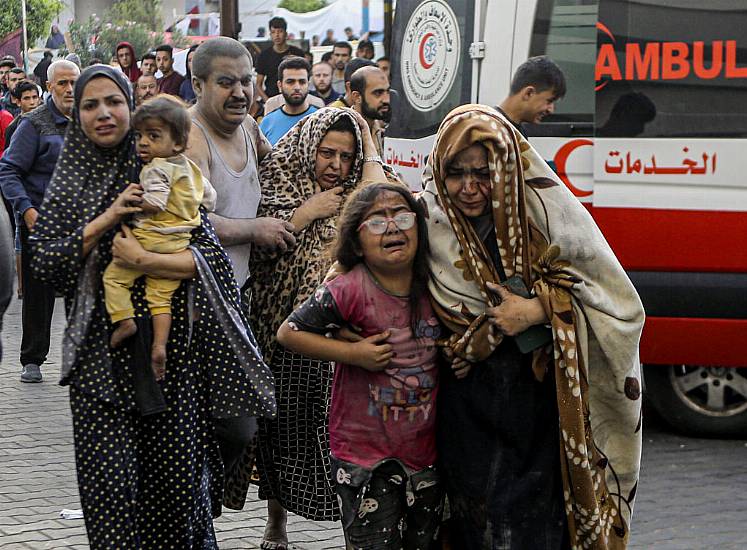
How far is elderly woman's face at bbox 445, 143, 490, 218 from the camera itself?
3.63 metres

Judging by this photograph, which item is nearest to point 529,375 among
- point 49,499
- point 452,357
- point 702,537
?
point 452,357

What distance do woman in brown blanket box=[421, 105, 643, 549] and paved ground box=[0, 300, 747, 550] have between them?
5.81 ft

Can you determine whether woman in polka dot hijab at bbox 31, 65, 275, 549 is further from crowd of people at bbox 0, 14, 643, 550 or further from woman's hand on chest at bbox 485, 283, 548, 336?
woman's hand on chest at bbox 485, 283, 548, 336

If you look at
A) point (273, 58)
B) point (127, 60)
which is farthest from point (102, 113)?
point (127, 60)

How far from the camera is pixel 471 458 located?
→ 12.2 ft

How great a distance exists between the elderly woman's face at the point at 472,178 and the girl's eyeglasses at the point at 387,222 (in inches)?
6.3

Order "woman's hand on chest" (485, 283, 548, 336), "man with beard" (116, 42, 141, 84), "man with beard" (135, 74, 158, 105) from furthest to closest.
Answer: "man with beard" (116, 42, 141, 84) → "man with beard" (135, 74, 158, 105) → "woman's hand on chest" (485, 283, 548, 336)

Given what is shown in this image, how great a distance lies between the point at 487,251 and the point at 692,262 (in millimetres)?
3319

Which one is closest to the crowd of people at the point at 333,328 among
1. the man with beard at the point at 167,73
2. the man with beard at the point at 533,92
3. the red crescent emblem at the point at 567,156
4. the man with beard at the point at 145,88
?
the man with beard at the point at 533,92

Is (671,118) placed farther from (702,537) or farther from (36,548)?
(36,548)

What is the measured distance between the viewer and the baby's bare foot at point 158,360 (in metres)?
4.13

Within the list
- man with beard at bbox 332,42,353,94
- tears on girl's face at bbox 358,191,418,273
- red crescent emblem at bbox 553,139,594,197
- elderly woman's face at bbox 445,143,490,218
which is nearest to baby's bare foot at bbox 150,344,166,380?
tears on girl's face at bbox 358,191,418,273

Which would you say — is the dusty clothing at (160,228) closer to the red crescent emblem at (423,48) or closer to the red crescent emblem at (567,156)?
the red crescent emblem at (567,156)

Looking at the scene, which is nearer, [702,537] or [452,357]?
[452,357]
